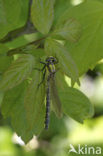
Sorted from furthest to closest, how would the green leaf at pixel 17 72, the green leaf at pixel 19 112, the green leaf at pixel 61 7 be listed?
the green leaf at pixel 61 7 → the green leaf at pixel 19 112 → the green leaf at pixel 17 72

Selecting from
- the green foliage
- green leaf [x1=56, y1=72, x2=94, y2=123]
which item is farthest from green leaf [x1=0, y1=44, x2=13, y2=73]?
green leaf [x1=56, y1=72, x2=94, y2=123]

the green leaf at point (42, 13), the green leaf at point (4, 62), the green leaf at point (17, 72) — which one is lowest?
the green leaf at point (17, 72)

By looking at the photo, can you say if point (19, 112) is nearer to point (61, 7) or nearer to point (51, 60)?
point (51, 60)

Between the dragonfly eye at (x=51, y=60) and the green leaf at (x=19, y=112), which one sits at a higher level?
the dragonfly eye at (x=51, y=60)

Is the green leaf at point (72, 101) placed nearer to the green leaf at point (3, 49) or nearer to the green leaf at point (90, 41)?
the green leaf at point (90, 41)

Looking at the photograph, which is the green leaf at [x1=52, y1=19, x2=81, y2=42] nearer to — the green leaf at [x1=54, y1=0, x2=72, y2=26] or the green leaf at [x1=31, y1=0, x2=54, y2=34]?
the green leaf at [x1=31, y1=0, x2=54, y2=34]

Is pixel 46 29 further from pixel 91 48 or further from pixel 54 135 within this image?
pixel 54 135

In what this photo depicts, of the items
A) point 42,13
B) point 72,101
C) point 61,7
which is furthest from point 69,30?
point 61,7

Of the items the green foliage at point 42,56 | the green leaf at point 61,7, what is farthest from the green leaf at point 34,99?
the green leaf at point 61,7
